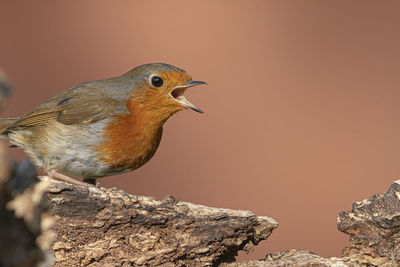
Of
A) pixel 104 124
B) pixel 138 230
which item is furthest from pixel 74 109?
pixel 138 230

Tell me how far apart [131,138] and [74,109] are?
392 mm

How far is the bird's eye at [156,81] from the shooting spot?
2717 mm

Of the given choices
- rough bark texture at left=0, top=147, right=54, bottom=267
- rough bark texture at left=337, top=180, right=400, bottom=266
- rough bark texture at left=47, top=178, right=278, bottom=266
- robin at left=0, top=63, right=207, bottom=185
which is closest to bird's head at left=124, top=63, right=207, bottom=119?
robin at left=0, top=63, right=207, bottom=185

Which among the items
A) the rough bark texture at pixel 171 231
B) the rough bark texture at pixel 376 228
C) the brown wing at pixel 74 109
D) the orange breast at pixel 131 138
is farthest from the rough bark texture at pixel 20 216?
the brown wing at pixel 74 109

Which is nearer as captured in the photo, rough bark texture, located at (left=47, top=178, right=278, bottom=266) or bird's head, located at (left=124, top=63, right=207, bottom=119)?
rough bark texture, located at (left=47, top=178, right=278, bottom=266)

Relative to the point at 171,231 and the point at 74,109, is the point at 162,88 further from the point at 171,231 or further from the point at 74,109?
the point at 171,231

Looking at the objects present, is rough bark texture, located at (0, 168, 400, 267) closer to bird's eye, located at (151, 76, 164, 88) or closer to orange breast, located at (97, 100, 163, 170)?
orange breast, located at (97, 100, 163, 170)

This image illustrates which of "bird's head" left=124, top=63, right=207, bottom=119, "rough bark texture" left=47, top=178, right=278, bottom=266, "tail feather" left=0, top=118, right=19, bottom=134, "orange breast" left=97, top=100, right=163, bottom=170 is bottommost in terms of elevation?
"rough bark texture" left=47, top=178, right=278, bottom=266

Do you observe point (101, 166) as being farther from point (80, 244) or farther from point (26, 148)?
point (80, 244)

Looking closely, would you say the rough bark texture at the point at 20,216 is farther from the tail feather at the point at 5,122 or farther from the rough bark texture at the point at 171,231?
the tail feather at the point at 5,122

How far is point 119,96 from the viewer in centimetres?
275

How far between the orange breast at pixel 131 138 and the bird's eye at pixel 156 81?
0.13 meters

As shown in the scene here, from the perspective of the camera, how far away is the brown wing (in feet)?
8.74

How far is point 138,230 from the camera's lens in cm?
179
